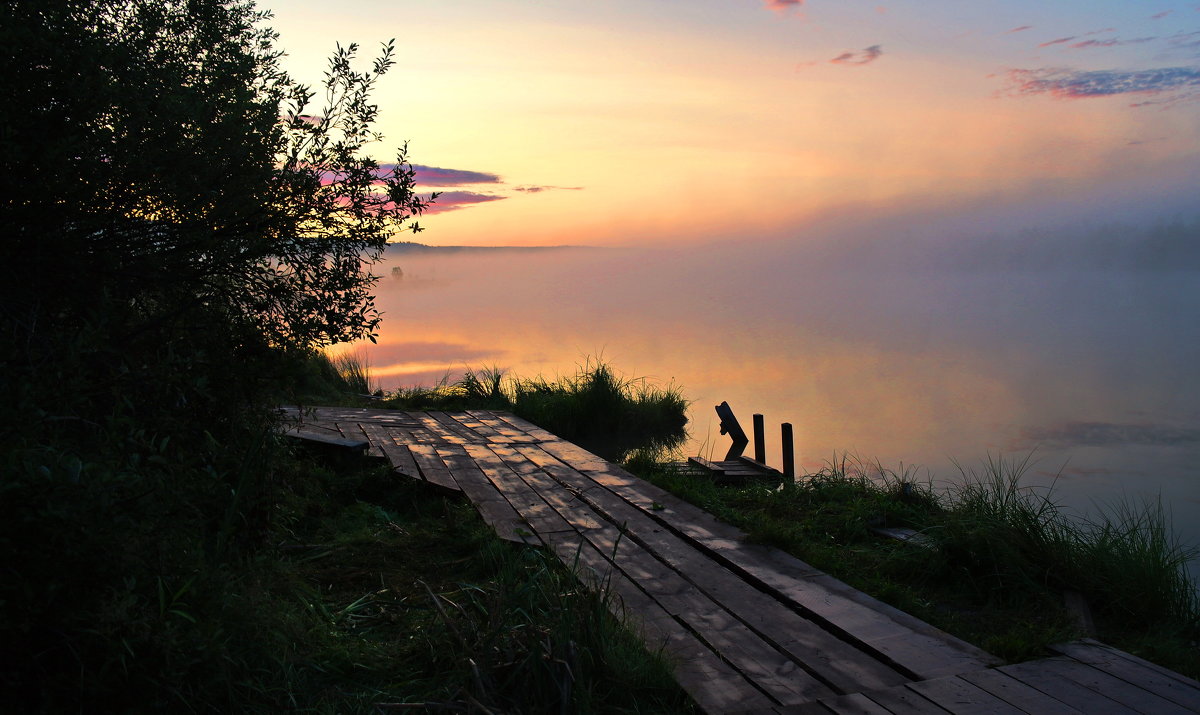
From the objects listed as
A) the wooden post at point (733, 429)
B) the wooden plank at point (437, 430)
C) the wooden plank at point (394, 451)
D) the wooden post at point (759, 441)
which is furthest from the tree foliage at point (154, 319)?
the wooden post at point (733, 429)

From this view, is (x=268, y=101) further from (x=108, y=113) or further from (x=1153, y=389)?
(x=1153, y=389)

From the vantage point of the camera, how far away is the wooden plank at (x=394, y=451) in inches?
269

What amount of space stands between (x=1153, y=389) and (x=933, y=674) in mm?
19248

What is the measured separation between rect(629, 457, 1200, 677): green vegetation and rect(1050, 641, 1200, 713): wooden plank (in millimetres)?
131

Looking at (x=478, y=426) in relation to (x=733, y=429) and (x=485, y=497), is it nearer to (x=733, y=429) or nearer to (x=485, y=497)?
(x=485, y=497)

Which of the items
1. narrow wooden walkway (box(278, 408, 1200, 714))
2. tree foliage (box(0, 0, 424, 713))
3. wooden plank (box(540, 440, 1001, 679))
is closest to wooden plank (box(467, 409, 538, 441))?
narrow wooden walkway (box(278, 408, 1200, 714))

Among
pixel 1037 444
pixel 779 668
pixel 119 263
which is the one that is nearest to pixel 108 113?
pixel 119 263

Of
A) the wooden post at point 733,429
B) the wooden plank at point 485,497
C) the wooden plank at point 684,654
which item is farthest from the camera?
the wooden post at point 733,429

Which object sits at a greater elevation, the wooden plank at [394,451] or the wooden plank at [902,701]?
the wooden plank at [394,451]

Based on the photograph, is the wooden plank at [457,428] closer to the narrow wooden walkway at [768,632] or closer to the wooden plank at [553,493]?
the wooden plank at [553,493]

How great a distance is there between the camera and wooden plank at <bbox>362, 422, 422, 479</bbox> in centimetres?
683

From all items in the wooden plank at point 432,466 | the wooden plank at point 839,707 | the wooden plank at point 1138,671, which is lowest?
the wooden plank at point 1138,671

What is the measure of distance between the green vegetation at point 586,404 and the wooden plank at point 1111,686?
7764 mm

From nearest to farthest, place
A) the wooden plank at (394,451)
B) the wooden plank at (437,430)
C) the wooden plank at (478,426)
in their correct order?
the wooden plank at (394,451)
the wooden plank at (437,430)
the wooden plank at (478,426)
